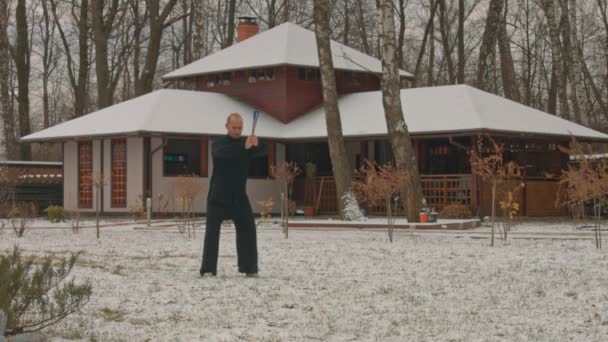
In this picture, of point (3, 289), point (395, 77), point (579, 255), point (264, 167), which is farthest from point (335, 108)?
point (3, 289)

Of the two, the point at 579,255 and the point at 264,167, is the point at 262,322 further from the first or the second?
the point at 264,167

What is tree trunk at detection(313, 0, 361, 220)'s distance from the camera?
20297mm

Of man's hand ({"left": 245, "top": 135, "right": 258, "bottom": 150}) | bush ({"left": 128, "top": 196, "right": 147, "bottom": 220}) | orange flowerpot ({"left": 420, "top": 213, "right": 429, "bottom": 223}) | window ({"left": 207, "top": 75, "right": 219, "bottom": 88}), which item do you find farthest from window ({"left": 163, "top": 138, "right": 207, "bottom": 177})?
man's hand ({"left": 245, "top": 135, "right": 258, "bottom": 150})

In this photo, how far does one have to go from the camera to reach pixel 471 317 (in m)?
7.27

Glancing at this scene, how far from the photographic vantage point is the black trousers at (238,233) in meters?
9.12

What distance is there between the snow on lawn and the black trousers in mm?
185

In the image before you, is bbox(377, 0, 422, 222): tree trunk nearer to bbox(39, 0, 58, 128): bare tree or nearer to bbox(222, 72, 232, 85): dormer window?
bbox(222, 72, 232, 85): dormer window

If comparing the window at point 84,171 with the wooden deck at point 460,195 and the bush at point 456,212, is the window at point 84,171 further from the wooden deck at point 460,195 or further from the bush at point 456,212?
the bush at point 456,212

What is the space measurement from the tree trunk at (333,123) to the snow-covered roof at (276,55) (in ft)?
25.3

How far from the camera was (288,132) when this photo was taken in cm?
2755

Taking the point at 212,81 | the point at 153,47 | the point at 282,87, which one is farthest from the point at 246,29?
the point at 282,87

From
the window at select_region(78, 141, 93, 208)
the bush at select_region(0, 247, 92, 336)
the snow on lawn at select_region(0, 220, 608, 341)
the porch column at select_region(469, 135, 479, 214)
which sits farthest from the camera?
the window at select_region(78, 141, 93, 208)

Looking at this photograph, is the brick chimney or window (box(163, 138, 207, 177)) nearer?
window (box(163, 138, 207, 177))

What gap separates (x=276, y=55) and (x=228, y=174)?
20326 mm
